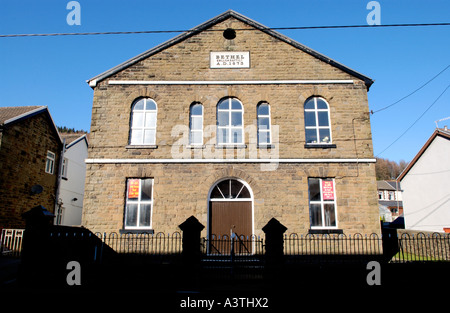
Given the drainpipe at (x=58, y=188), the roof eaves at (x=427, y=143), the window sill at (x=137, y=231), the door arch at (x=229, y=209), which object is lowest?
the window sill at (x=137, y=231)

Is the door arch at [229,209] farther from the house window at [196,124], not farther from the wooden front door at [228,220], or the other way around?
the house window at [196,124]

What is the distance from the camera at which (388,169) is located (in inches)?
3583

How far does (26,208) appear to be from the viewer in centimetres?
1833

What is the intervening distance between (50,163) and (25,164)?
277cm

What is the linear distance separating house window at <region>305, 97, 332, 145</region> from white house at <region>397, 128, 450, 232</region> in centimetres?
1202

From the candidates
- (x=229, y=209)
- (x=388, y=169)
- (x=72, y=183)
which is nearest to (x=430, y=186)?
(x=229, y=209)

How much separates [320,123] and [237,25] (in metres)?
6.04

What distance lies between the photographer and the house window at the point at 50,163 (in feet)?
67.7

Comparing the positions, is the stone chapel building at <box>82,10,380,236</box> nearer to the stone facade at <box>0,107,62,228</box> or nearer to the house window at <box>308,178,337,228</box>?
the house window at <box>308,178,337,228</box>

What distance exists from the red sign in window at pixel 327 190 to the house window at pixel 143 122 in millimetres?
7585

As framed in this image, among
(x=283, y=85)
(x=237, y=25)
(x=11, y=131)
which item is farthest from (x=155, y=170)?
(x=11, y=131)

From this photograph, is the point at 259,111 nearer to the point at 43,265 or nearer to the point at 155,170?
the point at 155,170

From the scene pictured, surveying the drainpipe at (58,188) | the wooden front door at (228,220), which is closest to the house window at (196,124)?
the wooden front door at (228,220)

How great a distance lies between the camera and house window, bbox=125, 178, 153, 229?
12.6 meters
